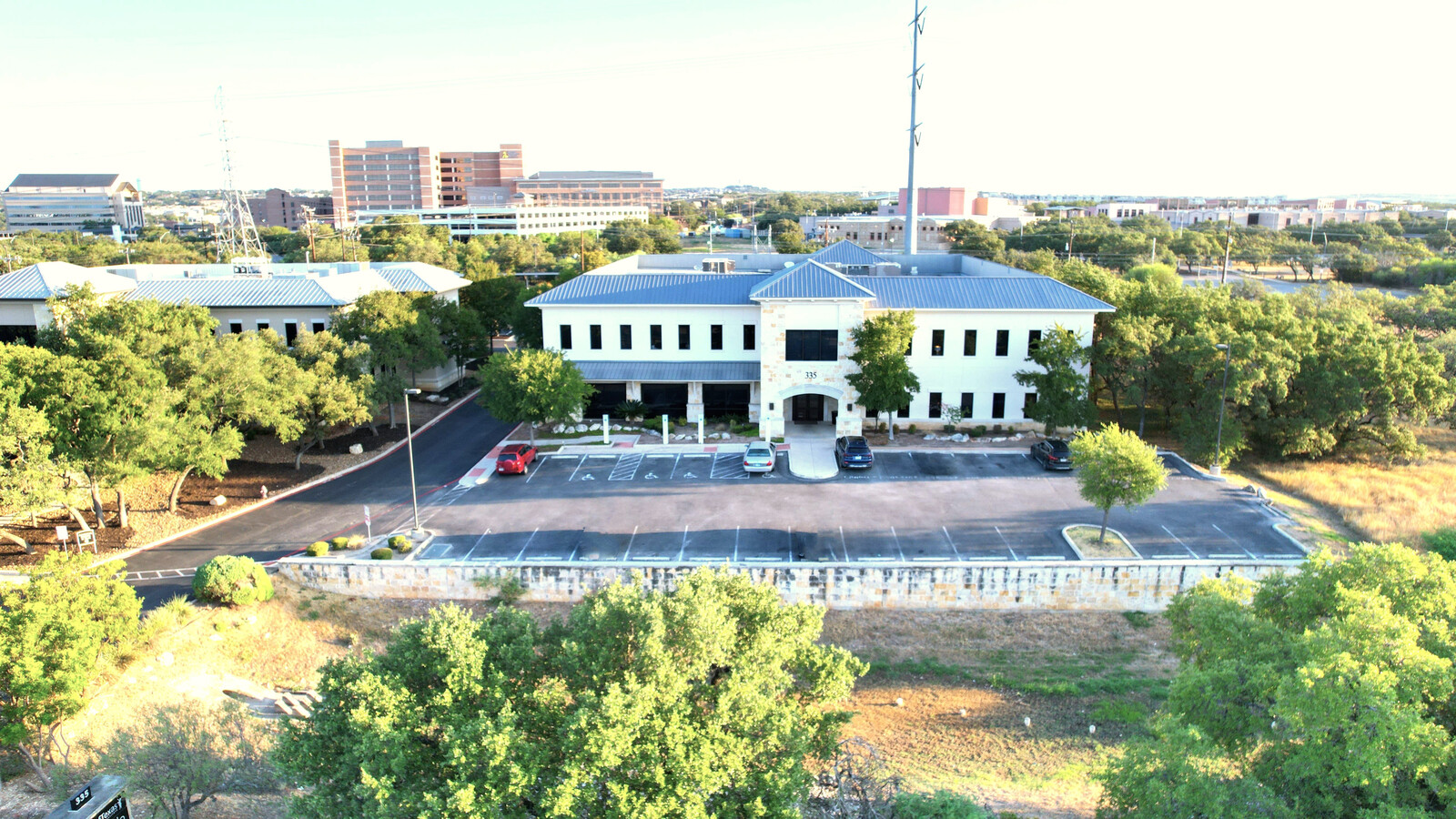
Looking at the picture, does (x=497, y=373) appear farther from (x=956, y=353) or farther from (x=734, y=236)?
(x=734, y=236)

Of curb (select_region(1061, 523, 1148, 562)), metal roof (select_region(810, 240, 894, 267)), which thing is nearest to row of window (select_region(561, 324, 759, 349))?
metal roof (select_region(810, 240, 894, 267))

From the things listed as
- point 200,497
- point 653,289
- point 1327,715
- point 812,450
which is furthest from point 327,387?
point 1327,715

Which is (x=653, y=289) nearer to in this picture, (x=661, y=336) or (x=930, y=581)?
(x=661, y=336)

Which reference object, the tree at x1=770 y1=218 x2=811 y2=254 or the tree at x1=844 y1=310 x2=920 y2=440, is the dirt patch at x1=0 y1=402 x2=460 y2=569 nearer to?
the tree at x1=844 y1=310 x2=920 y2=440

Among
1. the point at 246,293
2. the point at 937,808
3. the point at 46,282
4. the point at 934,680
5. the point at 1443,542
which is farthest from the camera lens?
the point at 246,293

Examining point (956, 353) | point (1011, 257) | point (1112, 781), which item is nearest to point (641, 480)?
point (956, 353)
